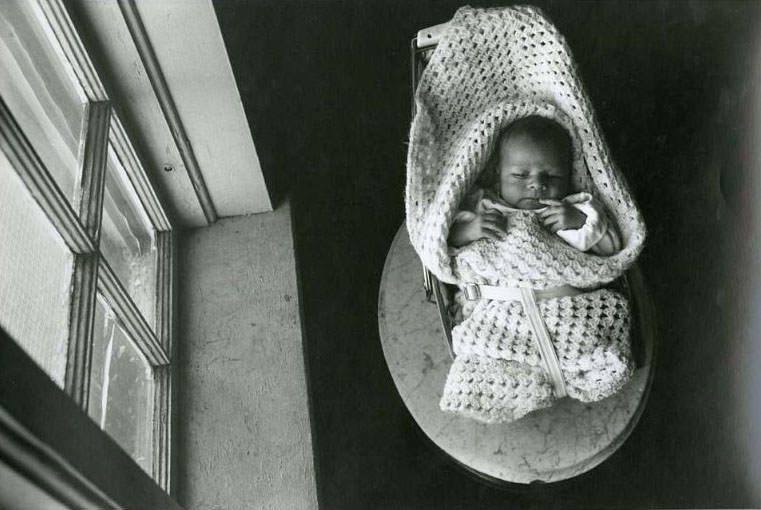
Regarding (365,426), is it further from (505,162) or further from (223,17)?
(223,17)

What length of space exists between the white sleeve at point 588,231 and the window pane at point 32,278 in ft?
2.39

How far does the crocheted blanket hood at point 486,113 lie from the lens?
1.10m

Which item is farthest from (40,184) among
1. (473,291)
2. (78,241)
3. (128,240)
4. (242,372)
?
(473,291)

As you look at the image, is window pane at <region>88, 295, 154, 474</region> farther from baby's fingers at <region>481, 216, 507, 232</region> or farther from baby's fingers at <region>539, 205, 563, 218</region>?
baby's fingers at <region>539, 205, 563, 218</region>

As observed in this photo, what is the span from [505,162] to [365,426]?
596 millimetres

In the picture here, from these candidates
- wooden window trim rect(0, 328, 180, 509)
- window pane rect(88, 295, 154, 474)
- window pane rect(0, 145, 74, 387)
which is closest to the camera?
wooden window trim rect(0, 328, 180, 509)

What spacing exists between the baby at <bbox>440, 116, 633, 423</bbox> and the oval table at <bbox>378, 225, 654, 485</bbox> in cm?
5

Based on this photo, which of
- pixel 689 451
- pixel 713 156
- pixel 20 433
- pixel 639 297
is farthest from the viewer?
pixel 713 156

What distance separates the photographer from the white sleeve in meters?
1.08

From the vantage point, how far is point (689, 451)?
1.31 meters

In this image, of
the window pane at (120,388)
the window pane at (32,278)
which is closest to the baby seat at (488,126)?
the window pane at (120,388)

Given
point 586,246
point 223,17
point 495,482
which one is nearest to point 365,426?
point 495,482

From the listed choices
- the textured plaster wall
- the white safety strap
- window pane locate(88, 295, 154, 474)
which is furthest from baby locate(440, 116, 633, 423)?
window pane locate(88, 295, 154, 474)

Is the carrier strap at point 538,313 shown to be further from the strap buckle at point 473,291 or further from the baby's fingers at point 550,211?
the baby's fingers at point 550,211
